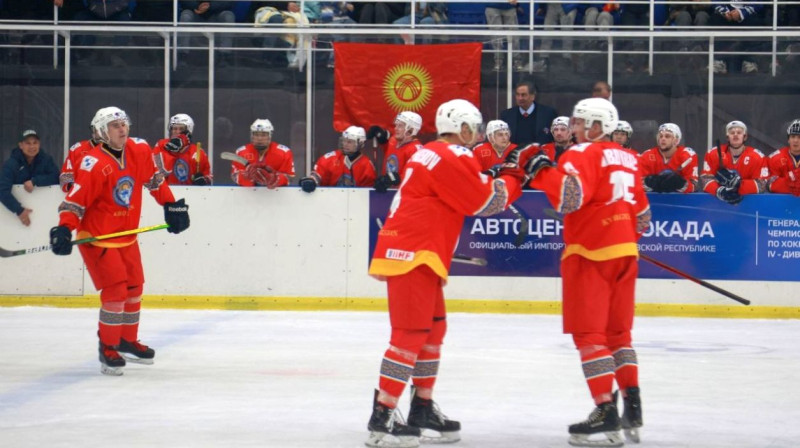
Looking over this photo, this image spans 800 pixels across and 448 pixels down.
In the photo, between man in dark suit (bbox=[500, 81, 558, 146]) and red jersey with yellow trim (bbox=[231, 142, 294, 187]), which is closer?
red jersey with yellow trim (bbox=[231, 142, 294, 187])

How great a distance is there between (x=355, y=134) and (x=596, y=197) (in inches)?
224

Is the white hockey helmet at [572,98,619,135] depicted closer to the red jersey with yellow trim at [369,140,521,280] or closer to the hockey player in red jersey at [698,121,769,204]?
the red jersey with yellow trim at [369,140,521,280]

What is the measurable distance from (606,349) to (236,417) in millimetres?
1631

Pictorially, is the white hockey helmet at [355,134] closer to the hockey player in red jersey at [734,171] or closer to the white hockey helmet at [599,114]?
the hockey player in red jersey at [734,171]

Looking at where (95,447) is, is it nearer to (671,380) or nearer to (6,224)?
(671,380)

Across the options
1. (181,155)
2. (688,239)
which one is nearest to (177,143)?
(181,155)

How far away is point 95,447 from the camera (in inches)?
189

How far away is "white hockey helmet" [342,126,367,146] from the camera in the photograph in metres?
10.7

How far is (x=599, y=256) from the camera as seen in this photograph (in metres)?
5.17

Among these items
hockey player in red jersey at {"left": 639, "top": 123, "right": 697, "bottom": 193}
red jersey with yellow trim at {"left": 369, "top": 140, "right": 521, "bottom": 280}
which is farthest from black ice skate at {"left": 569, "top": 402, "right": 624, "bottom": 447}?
hockey player in red jersey at {"left": 639, "top": 123, "right": 697, "bottom": 193}

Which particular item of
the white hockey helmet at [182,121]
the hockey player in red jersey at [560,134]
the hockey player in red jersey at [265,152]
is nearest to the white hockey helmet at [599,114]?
the hockey player in red jersey at [560,134]

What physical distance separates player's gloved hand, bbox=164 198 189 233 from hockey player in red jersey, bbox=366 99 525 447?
2.69 metres

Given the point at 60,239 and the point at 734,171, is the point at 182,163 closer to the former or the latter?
the point at 60,239

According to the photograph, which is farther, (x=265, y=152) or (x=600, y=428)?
(x=265, y=152)
